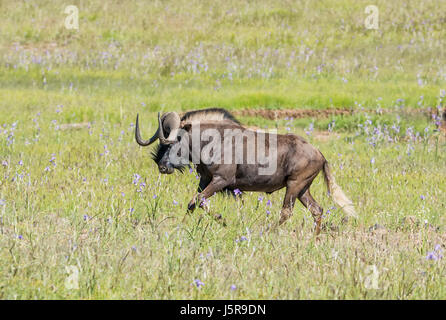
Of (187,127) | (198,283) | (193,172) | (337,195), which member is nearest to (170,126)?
(187,127)

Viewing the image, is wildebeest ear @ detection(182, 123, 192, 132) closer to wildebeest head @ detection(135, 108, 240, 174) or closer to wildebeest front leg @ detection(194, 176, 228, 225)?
wildebeest head @ detection(135, 108, 240, 174)

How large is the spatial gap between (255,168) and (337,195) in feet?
3.60

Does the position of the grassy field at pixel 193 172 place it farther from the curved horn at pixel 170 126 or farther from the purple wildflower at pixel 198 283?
the curved horn at pixel 170 126

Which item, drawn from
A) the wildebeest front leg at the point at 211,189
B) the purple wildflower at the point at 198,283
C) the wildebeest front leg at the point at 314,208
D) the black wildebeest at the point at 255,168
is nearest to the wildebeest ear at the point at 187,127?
the black wildebeest at the point at 255,168

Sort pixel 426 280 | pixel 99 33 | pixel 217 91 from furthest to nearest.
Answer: pixel 99 33 → pixel 217 91 → pixel 426 280

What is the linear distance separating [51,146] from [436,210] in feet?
21.6

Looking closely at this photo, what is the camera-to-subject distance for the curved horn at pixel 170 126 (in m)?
7.77

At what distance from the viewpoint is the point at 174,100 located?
53.3 feet

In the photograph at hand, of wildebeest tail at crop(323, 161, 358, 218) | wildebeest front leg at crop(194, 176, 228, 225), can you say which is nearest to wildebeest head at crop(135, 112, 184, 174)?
wildebeest front leg at crop(194, 176, 228, 225)

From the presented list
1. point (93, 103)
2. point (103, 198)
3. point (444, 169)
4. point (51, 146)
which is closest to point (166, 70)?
point (93, 103)

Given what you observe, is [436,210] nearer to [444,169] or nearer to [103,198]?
[444,169]

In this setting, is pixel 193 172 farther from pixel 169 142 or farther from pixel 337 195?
pixel 337 195

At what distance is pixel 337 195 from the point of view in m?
8.14

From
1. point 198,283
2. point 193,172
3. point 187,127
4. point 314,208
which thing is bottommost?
point 193,172
